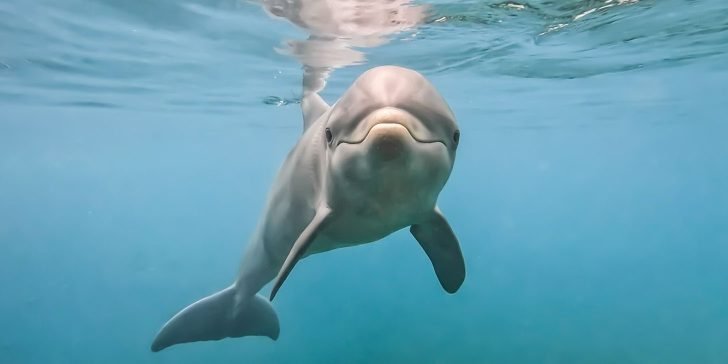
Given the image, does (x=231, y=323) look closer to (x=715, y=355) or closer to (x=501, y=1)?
(x=501, y=1)

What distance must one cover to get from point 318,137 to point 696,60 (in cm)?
1648

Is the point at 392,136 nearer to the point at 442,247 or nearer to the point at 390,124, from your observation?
the point at 390,124

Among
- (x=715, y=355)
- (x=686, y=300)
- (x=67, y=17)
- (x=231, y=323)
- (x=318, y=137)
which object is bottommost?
(x=686, y=300)

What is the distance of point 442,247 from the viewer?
6066 millimetres

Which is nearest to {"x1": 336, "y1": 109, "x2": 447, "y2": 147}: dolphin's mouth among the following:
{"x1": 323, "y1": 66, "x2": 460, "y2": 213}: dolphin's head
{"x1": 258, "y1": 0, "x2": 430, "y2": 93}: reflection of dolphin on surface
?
{"x1": 323, "y1": 66, "x2": 460, "y2": 213}: dolphin's head

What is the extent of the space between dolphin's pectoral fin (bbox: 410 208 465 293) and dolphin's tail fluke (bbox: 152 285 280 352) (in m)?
3.62

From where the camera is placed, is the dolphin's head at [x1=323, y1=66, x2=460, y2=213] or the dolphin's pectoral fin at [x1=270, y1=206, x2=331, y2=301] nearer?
the dolphin's head at [x1=323, y1=66, x2=460, y2=213]

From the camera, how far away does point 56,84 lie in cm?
1914

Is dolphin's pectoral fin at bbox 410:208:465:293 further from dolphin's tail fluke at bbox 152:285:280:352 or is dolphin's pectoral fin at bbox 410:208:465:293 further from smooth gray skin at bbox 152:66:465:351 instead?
dolphin's tail fluke at bbox 152:285:280:352

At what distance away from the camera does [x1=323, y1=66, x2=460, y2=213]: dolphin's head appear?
3885 millimetres

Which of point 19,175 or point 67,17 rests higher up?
point 67,17

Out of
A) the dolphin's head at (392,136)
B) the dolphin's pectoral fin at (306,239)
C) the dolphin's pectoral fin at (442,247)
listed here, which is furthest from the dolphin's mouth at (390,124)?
the dolphin's pectoral fin at (442,247)

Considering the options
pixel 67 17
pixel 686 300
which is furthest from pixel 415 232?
pixel 686 300

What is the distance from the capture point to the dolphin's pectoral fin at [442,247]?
5.66m
